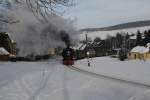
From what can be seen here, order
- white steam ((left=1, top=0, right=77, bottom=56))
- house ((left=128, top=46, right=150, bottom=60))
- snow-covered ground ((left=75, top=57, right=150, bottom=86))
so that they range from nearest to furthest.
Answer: snow-covered ground ((left=75, top=57, right=150, bottom=86))
white steam ((left=1, top=0, right=77, bottom=56))
house ((left=128, top=46, right=150, bottom=60))

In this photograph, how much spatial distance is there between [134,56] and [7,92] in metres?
77.8

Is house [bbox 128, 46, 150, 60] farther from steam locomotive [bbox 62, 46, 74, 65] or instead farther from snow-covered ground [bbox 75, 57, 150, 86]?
steam locomotive [bbox 62, 46, 74, 65]

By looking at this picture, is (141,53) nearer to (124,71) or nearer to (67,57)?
(67,57)

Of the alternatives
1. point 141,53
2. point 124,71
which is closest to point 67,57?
point 124,71

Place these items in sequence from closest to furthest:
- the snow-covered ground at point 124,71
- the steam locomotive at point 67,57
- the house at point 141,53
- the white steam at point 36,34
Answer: the snow-covered ground at point 124,71 < the steam locomotive at point 67,57 < the white steam at point 36,34 < the house at point 141,53

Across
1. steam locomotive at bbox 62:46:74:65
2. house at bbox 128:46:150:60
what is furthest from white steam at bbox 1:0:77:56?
house at bbox 128:46:150:60

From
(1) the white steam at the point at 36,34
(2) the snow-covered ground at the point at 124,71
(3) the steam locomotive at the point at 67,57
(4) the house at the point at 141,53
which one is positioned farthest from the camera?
(4) the house at the point at 141,53

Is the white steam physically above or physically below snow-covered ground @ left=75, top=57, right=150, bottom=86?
above

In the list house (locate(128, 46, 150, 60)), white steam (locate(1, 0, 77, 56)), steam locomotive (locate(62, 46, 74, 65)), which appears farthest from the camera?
house (locate(128, 46, 150, 60))

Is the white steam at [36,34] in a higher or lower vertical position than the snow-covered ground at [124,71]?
higher

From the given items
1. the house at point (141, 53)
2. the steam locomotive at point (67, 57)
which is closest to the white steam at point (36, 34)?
the steam locomotive at point (67, 57)

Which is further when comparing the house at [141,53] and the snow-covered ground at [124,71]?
the house at [141,53]

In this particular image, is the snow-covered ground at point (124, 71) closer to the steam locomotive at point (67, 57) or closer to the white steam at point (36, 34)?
the steam locomotive at point (67, 57)

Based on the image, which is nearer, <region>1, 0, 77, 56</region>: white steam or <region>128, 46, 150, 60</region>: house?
<region>1, 0, 77, 56</region>: white steam
